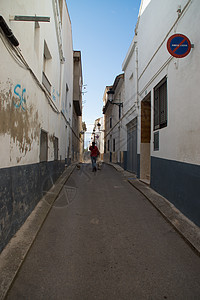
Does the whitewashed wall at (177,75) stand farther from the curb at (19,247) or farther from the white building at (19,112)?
the curb at (19,247)

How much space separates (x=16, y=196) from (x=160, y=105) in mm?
5017

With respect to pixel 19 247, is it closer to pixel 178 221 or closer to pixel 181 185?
pixel 178 221

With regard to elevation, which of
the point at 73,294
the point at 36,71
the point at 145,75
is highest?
the point at 145,75

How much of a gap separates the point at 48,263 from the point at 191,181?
9.40ft

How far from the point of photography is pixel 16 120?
340 centimetres

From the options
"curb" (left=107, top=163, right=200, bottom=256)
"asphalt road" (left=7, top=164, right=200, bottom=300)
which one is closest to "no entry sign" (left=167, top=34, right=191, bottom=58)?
"curb" (left=107, top=163, right=200, bottom=256)

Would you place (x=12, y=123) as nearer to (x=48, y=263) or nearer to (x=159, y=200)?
(x=48, y=263)

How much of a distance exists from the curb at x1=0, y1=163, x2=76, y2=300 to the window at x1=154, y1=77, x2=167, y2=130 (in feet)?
13.0

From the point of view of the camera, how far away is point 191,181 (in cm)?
409

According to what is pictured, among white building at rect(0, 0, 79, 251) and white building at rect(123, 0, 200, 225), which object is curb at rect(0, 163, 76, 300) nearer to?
white building at rect(0, 0, 79, 251)

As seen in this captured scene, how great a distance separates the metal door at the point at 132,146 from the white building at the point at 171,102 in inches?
62.9

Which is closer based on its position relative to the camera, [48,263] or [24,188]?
[48,263]

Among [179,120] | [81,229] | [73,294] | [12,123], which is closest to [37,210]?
[81,229]

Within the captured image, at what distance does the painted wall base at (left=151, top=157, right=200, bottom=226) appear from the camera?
388cm
